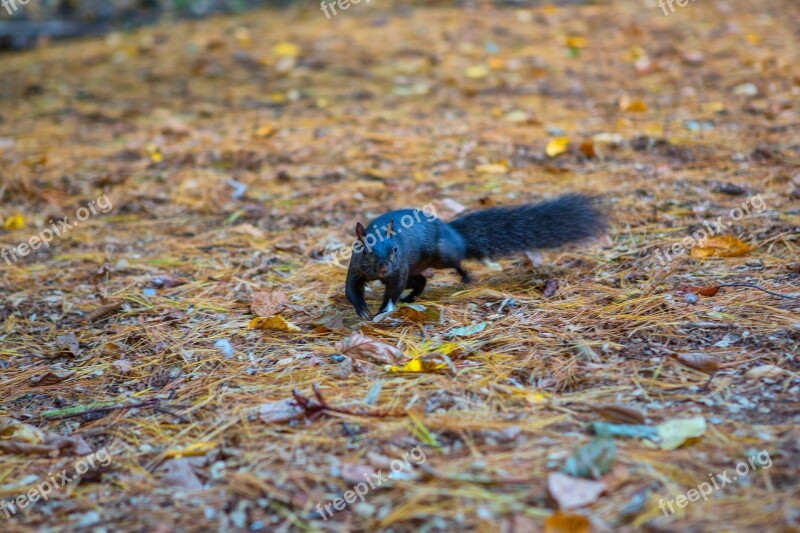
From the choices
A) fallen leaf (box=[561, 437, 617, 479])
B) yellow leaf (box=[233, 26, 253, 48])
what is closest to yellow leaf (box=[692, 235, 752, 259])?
fallen leaf (box=[561, 437, 617, 479])

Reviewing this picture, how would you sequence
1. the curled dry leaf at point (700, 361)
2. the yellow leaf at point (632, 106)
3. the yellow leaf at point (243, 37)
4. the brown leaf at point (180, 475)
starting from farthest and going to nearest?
the yellow leaf at point (243, 37) → the yellow leaf at point (632, 106) → the curled dry leaf at point (700, 361) → the brown leaf at point (180, 475)

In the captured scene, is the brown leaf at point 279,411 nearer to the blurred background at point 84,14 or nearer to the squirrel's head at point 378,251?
the squirrel's head at point 378,251

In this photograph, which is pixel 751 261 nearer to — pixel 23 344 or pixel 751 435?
pixel 751 435

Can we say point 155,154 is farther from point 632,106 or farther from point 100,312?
point 632,106

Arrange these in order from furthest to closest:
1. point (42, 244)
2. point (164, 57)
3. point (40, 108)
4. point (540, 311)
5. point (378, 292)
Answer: point (164, 57) → point (40, 108) → point (42, 244) → point (378, 292) → point (540, 311)

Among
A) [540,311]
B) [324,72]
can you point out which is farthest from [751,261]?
[324,72]

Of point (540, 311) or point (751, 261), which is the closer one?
point (540, 311)

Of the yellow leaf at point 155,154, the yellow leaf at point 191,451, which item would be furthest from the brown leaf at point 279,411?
the yellow leaf at point 155,154
